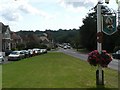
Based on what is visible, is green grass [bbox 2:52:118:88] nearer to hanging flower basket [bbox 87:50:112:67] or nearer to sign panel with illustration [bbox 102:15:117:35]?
hanging flower basket [bbox 87:50:112:67]

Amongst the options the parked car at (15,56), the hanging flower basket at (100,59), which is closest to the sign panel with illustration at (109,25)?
the hanging flower basket at (100,59)

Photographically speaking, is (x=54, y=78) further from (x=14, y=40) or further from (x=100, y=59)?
(x=14, y=40)

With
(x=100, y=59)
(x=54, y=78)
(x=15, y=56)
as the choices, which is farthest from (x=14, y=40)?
(x=100, y=59)

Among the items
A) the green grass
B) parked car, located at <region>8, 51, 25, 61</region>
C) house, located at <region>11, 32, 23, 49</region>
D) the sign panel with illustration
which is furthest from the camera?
house, located at <region>11, 32, 23, 49</region>

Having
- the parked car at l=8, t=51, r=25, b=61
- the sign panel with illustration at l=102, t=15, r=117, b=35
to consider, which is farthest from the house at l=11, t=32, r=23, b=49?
the sign panel with illustration at l=102, t=15, r=117, b=35

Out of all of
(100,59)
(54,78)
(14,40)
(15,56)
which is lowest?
(15,56)

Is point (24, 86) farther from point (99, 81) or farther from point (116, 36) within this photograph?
point (116, 36)

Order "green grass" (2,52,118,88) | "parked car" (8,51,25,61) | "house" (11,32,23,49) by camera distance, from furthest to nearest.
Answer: "house" (11,32,23,49)
"parked car" (8,51,25,61)
"green grass" (2,52,118,88)

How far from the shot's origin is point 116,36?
283ft

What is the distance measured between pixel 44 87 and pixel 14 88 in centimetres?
135

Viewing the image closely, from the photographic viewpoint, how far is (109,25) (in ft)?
53.4

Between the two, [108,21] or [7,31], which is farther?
[7,31]

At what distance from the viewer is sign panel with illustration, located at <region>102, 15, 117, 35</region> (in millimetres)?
16109

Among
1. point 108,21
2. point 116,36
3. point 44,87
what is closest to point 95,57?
point 108,21
